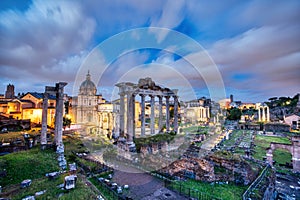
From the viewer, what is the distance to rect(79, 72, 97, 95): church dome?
51.2 m

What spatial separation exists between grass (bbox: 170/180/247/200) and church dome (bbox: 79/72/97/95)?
4844 cm

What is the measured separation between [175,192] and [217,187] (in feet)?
9.66

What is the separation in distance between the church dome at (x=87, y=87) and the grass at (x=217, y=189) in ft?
159

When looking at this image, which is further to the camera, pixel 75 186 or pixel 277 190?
pixel 277 190

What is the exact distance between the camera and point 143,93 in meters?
18.5

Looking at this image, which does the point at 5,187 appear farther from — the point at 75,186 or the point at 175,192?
the point at 175,192

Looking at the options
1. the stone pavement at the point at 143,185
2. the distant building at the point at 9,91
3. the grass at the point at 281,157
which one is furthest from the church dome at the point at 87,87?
the grass at the point at 281,157

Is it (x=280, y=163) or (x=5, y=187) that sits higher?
(x=5, y=187)

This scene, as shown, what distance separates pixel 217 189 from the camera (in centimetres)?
955

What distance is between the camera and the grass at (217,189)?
8.81 metres

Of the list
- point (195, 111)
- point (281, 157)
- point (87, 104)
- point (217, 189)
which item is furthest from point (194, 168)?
point (195, 111)

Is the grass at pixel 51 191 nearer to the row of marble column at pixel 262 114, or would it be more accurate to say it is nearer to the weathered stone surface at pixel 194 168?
the weathered stone surface at pixel 194 168

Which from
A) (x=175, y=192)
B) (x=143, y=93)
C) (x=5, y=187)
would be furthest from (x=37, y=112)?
(x=175, y=192)

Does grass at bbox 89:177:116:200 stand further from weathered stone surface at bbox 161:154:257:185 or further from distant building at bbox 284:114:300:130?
distant building at bbox 284:114:300:130
